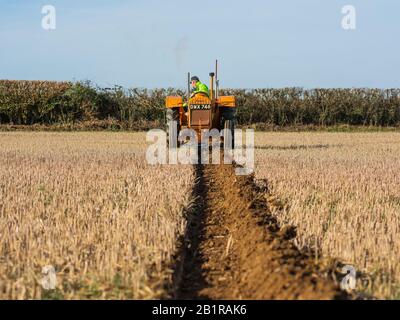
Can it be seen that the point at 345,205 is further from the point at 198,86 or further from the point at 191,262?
the point at 198,86

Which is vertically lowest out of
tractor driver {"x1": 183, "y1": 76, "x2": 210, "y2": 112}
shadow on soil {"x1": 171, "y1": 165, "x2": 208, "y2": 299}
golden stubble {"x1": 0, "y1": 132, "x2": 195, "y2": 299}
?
shadow on soil {"x1": 171, "y1": 165, "x2": 208, "y2": 299}

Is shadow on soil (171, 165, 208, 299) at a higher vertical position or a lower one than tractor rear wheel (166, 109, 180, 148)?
lower

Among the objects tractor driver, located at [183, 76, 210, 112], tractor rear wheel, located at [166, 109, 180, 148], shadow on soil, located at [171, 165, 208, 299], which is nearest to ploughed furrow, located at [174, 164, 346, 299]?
shadow on soil, located at [171, 165, 208, 299]

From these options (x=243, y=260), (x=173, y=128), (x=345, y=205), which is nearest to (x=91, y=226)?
(x=243, y=260)

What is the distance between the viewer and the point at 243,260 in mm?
5582

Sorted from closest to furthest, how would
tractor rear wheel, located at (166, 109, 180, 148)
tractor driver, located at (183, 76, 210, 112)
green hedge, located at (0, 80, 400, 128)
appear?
1. tractor driver, located at (183, 76, 210, 112)
2. tractor rear wheel, located at (166, 109, 180, 148)
3. green hedge, located at (0, 80, 400, 128)

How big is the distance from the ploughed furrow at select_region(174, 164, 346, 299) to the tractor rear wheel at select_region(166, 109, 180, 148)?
20.5 feet

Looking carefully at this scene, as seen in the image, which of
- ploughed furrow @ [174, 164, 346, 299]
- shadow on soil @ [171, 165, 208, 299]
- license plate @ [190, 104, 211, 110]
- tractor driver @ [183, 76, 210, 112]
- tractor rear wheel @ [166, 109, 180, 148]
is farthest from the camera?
tractor rear wheel @ [166, 109, 180, 148]

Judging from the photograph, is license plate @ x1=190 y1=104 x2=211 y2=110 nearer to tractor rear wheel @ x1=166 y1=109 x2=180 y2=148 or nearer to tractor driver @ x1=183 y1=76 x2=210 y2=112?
tractor driver @ x1=183 y1=76 x2=210 y2=112

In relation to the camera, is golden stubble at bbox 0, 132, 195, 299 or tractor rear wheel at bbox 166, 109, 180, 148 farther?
tractor rear wheel at bbox 166, 109, 180, 148

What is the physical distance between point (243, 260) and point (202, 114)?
28.4 feet

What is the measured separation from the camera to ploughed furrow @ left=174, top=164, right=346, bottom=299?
451cm
